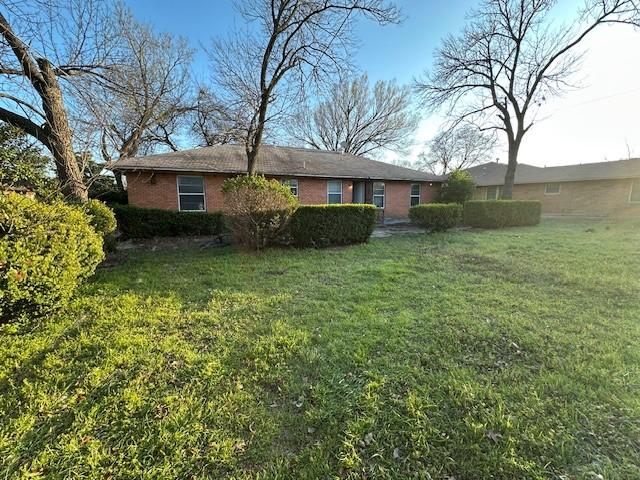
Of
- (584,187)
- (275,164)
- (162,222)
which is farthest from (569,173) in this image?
(162,222)

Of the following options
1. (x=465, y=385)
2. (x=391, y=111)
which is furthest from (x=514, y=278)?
(x=391, y=111)

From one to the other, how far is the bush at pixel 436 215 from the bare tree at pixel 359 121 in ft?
58.1

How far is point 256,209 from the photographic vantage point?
23.6 feet

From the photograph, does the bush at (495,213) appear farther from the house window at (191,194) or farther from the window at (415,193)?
the house window at (191,194)

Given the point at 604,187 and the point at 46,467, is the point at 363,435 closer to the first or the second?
the point at 46,467

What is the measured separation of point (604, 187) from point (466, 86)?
12.3 meters

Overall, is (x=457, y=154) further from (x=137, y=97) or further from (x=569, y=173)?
(x=137, y=97)

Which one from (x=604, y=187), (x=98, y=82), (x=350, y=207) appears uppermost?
(x=98, y=82)

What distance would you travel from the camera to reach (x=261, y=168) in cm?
1342

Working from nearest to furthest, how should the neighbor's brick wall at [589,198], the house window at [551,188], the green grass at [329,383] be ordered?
the green grass at [329,383] → the neighbor's brick wall at [589,198] → the house window at [551,188]

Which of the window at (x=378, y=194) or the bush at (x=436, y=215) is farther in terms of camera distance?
the window at (x=378, y=194)

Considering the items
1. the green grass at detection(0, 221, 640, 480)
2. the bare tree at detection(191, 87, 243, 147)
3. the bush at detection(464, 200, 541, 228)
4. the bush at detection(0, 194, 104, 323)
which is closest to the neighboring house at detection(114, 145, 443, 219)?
the bare tree at detection(191, 87, 243, 147)

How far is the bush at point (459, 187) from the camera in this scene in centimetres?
1689

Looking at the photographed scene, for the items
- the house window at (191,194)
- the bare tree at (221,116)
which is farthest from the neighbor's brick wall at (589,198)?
the house window at (191,194)
